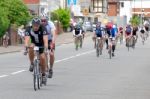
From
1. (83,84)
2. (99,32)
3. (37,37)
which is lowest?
(83,84)

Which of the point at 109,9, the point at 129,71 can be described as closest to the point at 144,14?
the point at 109,9

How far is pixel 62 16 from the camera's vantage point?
84750 millimetres

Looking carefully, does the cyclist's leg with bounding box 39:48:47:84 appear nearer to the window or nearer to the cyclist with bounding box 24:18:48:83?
the cyclist with bounding box 24:18:48:83

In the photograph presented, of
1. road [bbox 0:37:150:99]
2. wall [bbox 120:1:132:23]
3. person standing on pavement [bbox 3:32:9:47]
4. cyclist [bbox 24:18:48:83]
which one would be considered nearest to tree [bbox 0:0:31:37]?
person standing on pavement [bbox 3:32:9:47]

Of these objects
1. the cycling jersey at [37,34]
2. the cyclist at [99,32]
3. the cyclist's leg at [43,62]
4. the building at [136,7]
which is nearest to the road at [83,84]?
the cyclist's leg at [43,62]

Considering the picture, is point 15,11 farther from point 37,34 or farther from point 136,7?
point 136,7

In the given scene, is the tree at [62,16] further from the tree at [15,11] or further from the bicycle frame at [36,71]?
the bicycle frame at [36,71]

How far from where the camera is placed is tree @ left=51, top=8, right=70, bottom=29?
8212 cm

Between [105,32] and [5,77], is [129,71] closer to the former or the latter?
[5,77]

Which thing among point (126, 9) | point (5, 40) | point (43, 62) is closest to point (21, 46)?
point (5, 40)

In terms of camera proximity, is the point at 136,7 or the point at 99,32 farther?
the point at 136,7

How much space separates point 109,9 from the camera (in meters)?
154

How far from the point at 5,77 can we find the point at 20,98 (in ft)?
20.1

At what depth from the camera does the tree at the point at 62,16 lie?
82.1 meters
